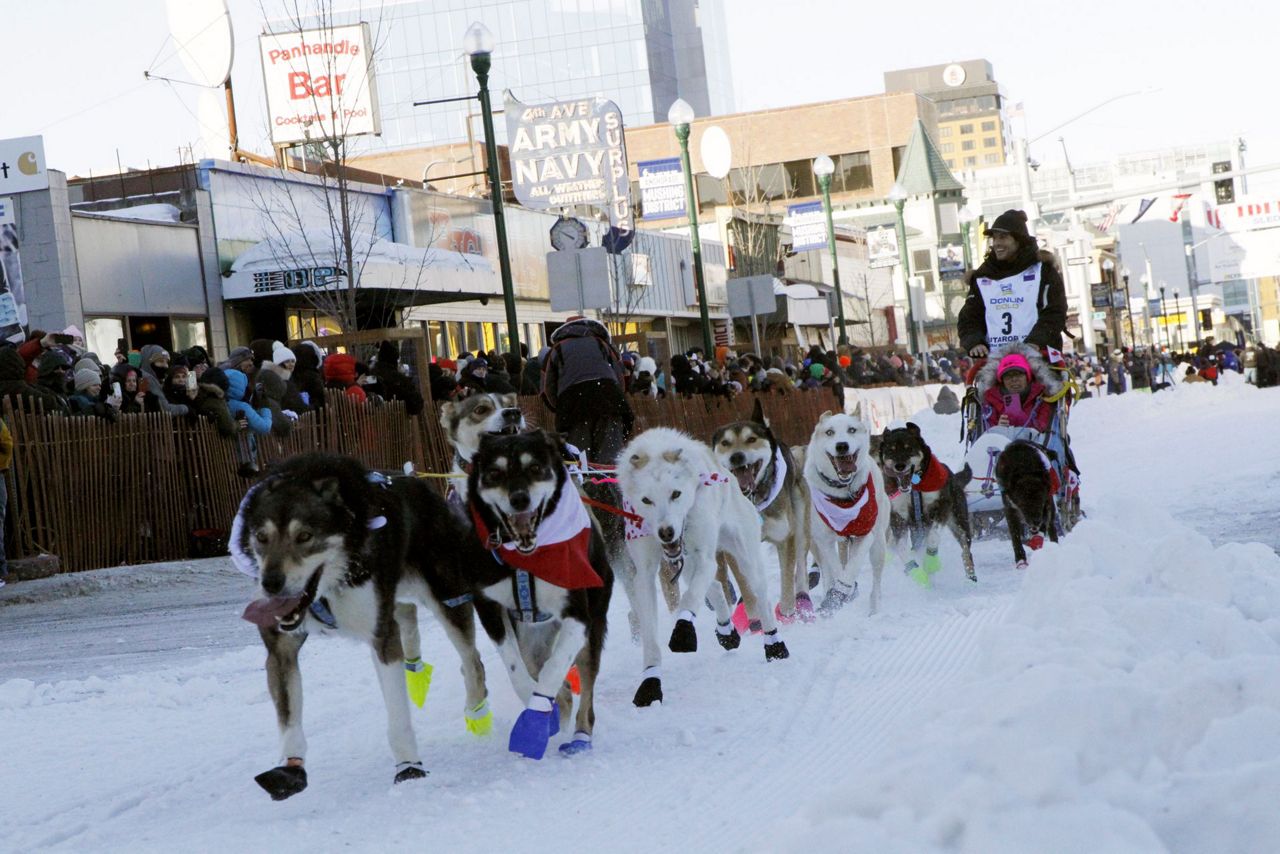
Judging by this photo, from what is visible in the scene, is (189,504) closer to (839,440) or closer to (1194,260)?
(839,440)

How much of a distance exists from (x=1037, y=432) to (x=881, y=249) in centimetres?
5168

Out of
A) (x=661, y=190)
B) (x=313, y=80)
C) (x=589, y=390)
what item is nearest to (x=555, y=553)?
(x=589, y=390)

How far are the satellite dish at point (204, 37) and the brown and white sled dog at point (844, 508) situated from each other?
18.7 metres

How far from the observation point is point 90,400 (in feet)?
41.4

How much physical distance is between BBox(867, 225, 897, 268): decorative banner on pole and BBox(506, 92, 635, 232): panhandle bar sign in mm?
33647

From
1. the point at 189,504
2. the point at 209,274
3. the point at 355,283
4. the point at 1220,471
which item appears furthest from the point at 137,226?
the point at 1220,471

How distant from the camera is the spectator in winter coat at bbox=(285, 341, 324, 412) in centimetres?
1427

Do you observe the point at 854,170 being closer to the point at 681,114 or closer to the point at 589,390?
the point at 681,114

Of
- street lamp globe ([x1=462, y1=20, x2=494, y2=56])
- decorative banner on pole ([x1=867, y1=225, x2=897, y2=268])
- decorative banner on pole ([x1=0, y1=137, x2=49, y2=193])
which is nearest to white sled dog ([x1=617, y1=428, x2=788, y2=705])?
street lamp globe ([x1=462, y1=20, x2=494, y2=56])

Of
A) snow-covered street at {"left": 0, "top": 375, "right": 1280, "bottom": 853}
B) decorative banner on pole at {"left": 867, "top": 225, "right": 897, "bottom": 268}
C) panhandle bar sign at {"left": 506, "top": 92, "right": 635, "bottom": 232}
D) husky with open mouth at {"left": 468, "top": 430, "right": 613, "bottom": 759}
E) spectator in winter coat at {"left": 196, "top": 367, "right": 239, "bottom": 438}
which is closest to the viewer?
snow-covered street at {"left": 0, "top": 375, "right": 1280, "bottom": 853}

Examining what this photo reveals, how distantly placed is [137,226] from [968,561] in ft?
49.6

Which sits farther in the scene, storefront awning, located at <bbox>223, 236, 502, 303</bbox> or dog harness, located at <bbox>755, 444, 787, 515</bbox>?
storefront awning, located at <bbox>223, 236, 502, 303</bbox>

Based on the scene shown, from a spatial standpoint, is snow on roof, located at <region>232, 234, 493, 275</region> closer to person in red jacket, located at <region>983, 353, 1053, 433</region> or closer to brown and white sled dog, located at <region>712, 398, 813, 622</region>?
person in red jacket, located at <region>983, 353, 1053, 433</region>

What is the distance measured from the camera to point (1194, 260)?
11338 cm
